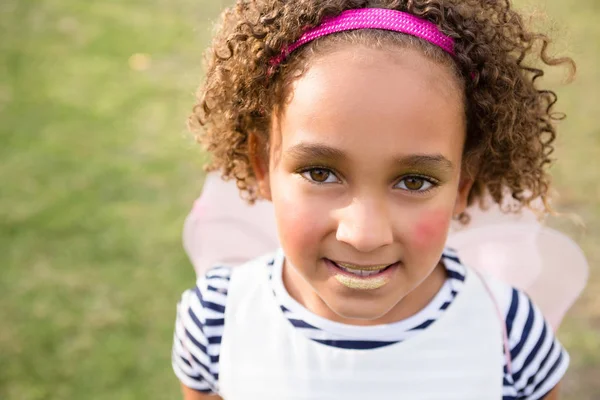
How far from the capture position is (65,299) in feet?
11.0

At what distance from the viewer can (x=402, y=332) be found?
1.69m

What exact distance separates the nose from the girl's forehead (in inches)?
4.8

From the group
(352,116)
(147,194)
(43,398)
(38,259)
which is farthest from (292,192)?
(147,194)

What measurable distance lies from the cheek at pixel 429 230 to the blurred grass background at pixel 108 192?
0.68 m

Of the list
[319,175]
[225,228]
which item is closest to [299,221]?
[319,175]

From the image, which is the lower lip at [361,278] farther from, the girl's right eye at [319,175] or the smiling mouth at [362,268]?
the girl's right eye at [319,175]

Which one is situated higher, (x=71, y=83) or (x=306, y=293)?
(x=71, y=83)

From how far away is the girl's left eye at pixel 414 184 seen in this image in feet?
4.87

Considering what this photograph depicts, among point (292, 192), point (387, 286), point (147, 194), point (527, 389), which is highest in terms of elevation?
point (147, 194)

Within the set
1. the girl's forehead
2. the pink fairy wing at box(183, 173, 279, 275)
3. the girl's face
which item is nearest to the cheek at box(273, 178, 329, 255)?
the girl's face

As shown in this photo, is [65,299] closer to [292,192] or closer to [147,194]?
[147,194]

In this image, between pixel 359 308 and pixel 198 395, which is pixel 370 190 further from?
pixel 198 395

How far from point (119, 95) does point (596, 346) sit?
11.8ft

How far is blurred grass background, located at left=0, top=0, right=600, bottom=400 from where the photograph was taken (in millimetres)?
3057
